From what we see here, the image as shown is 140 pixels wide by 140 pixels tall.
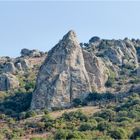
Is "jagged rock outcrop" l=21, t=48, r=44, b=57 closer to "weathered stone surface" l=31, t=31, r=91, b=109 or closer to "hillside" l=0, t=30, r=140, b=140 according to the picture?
"hillside" l=0, t=30, r=140, b=140

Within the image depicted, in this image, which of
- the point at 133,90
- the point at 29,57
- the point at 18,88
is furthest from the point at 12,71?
the point at 133,90

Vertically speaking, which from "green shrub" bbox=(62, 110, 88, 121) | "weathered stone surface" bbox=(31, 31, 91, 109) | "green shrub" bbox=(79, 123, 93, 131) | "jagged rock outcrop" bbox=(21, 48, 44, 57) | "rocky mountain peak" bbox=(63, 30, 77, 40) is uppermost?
"jagged rock outcrop" bbox=(21, 48, 44, 57)

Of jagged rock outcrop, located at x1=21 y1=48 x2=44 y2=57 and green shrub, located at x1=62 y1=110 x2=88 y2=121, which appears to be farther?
jagged rock outcrop, located at x1=21 y1=48 x2=44 y2=57

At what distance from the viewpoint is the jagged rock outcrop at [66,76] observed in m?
91.9

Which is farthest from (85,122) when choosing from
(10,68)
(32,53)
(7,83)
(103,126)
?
(32,53)

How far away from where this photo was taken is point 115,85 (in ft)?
331

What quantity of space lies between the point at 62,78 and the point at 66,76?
971mm

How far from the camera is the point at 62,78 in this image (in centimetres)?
9394

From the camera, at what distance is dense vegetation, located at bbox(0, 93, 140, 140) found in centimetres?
6588

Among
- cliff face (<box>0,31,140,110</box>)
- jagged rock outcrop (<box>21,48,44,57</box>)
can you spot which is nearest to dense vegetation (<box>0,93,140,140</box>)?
cliff face (<box>0,31,140,110</box>)

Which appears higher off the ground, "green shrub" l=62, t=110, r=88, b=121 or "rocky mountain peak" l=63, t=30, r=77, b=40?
"rocky mountain peak" l=63, t=30, r=77, b=40

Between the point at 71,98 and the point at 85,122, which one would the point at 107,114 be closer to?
the point at 85,122

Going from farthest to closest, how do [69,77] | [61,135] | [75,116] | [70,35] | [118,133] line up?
[70,35]
[69,77]
[75,116]
[118,133]
[61,135]

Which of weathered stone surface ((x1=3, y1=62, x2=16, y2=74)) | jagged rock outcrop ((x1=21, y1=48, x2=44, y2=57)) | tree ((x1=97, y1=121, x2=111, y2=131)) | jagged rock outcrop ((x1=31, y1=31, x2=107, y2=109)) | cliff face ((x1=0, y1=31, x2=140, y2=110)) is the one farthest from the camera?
jagged rock outcrop ((x1=21, y1=48, x2=44, y2=57))
